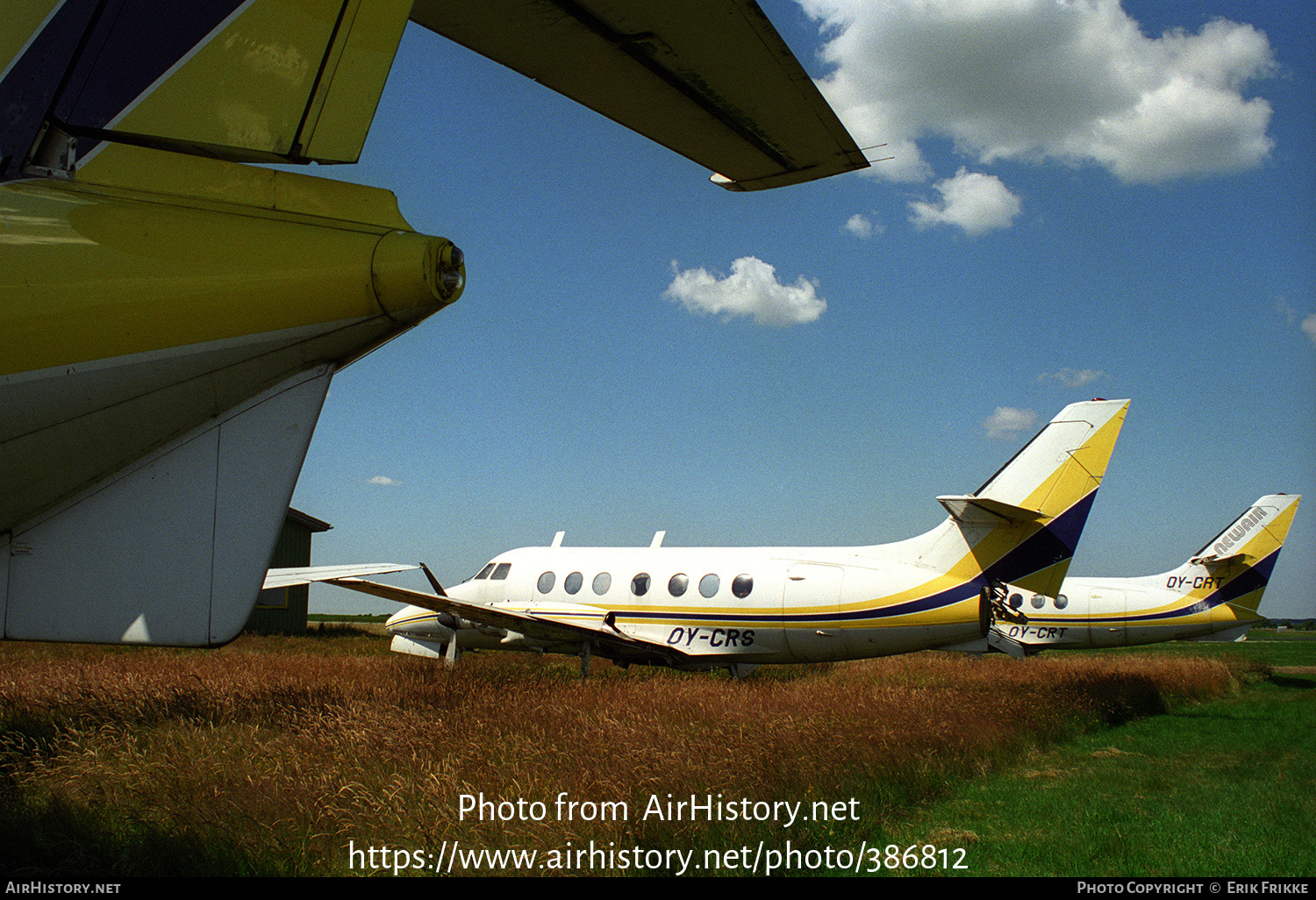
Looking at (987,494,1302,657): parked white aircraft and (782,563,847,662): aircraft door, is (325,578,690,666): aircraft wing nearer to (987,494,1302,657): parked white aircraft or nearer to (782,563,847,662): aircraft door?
(782,563,847,662): aircraft door

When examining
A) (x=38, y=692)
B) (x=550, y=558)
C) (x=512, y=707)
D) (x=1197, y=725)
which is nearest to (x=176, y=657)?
(x=38, y=692)

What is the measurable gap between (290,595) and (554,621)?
1930 centimetres

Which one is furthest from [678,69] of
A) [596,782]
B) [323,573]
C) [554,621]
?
[554,621]

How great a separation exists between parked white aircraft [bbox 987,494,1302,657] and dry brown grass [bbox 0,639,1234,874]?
813 centimetres

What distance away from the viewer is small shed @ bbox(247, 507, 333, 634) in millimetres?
27781

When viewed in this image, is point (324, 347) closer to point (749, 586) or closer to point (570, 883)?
point (570, 883)

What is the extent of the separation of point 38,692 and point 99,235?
9.05m

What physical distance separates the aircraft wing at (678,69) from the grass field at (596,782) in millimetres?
4373

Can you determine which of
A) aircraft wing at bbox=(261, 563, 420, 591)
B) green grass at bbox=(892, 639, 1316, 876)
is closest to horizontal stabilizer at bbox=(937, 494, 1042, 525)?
green grass at bbox=(892, 639, 1316, 876)

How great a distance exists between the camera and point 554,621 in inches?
550

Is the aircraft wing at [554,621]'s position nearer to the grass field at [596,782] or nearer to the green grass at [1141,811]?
the grass field at [596,782]

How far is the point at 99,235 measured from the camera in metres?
2.93

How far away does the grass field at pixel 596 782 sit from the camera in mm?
4922

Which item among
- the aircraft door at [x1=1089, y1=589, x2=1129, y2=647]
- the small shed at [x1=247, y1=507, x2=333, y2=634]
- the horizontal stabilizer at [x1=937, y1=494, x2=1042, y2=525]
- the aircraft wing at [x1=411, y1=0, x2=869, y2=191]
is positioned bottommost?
the small shed at [x1=247, y1=507, x2=333, y2=634]
